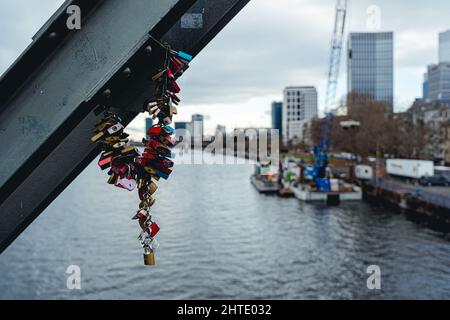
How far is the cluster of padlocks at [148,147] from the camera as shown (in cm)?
169

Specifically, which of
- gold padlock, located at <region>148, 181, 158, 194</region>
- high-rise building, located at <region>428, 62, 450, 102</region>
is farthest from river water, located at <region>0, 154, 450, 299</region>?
high-rise building, located at <region>428, 62, 450, 102</region>

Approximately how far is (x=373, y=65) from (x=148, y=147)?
479 feet

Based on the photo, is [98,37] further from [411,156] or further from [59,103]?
[411,156]

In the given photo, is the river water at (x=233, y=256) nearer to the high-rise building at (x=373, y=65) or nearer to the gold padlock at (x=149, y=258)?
the gold padlock at (x=149, y=258)

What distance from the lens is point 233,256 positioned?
24141mm

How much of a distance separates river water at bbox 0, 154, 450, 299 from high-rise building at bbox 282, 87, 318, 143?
63.8 meters

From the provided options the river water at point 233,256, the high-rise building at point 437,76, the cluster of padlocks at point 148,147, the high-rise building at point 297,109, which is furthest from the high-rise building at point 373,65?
the cluster of padlocks at point 148,147

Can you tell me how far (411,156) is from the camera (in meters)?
63.3

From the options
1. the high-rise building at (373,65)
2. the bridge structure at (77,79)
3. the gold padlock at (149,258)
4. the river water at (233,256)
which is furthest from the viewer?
the high-rise building at (373,65)

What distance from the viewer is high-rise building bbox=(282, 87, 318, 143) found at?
103438mm

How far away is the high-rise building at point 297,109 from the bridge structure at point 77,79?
94.4 metres

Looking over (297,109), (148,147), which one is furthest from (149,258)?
(297,109)

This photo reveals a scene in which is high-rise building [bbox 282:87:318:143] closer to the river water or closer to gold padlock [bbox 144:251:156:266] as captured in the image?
the river water
